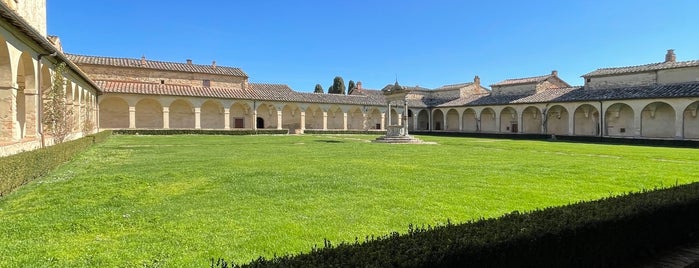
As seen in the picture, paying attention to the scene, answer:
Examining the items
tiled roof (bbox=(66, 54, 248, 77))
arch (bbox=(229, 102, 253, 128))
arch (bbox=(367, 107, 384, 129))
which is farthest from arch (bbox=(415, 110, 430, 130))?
tiled roof (bbox=(66, 54, 248, 77))

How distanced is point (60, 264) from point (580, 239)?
4565mm

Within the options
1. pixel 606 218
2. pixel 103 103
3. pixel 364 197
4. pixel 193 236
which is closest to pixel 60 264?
pixel 193 236

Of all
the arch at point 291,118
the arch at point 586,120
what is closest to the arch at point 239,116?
the arch at point 291,118

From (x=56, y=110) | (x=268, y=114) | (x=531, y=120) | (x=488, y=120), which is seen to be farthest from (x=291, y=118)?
(x=56, y=110)

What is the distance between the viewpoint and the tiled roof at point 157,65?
1436 inches

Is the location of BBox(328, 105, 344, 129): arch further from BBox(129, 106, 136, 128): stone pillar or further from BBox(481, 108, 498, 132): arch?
BBox(129, 106, 136, 128): stone pillar

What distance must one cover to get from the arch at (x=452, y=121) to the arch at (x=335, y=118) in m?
13.0

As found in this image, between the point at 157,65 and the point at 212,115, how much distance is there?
699 centimetres

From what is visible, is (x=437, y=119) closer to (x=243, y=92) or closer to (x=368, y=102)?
(x=368, y=102)

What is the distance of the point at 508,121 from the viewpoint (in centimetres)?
4347

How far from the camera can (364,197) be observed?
6.81 meters

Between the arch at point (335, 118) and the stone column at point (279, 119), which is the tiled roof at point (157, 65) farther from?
the arch at point (335, 118)

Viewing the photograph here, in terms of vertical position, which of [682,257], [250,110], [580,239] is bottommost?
[682,257]

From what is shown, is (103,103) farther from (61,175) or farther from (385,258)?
(385,258)
